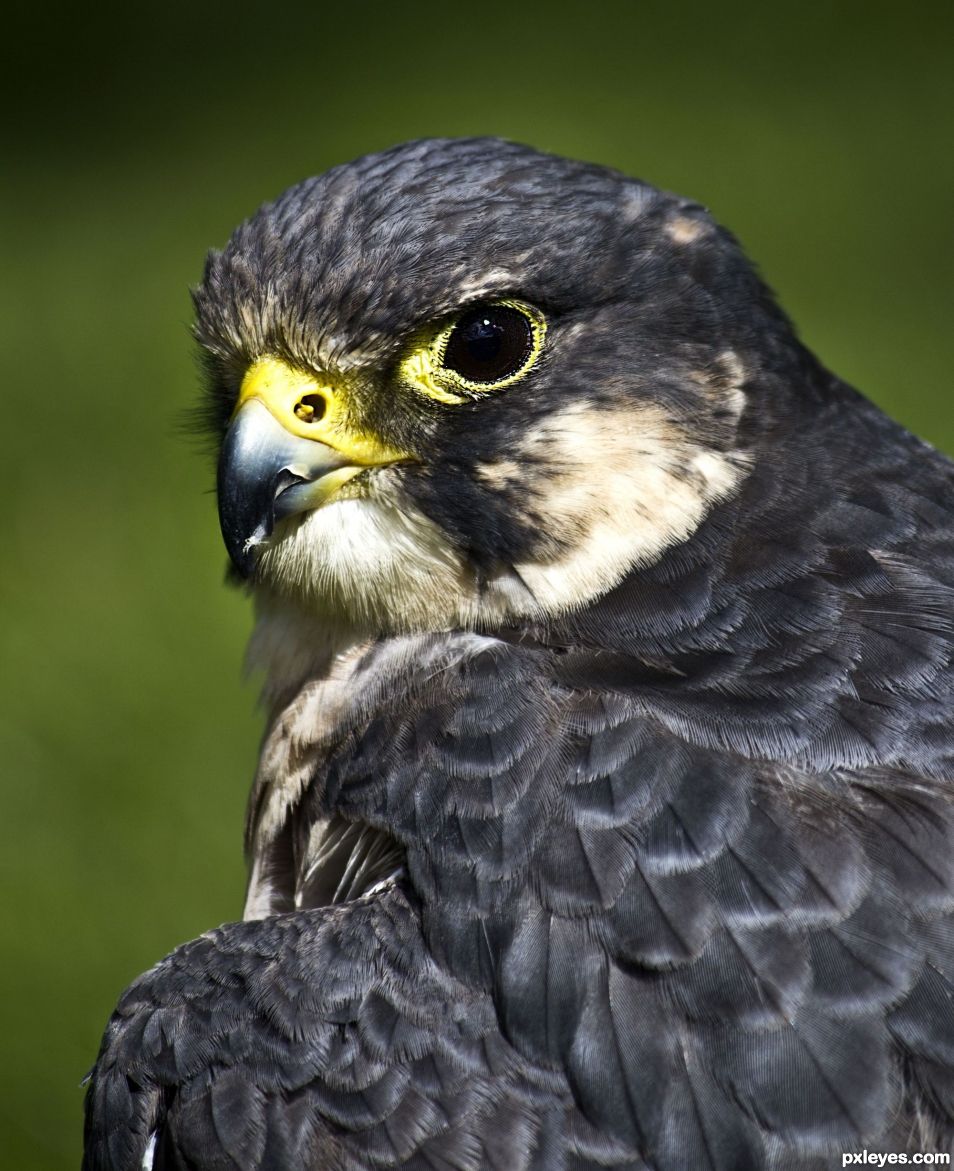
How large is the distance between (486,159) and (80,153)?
682 centimetres

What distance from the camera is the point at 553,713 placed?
7.96 feet

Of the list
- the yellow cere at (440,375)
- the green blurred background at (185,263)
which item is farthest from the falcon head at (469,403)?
the green blurred background at (185,263)

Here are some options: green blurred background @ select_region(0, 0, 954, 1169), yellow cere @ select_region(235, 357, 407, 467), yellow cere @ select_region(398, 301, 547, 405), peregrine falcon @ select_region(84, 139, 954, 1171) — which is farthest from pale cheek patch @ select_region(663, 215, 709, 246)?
green blurred background @ select_region(0, 0, 954, 1169)

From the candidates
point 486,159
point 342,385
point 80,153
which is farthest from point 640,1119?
point 80,153

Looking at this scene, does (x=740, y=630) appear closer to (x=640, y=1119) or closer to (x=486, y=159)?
(x=640, y=1119)

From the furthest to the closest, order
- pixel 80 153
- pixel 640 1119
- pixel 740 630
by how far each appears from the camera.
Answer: pixel 80 153 < pixel 740 630 < pixel 640 1119

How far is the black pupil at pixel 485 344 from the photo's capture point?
262cm

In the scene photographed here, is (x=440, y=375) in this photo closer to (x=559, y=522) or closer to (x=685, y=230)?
(x=559, y=522)

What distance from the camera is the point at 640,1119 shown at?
2111mm

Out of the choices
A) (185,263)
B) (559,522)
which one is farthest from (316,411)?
(185,263)

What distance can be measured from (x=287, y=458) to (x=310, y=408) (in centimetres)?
12

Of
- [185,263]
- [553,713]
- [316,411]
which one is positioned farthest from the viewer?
[185,263]

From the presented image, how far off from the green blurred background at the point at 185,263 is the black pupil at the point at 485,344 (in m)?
2.43

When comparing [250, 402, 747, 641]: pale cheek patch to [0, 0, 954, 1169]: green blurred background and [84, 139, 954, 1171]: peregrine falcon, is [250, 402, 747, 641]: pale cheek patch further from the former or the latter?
[0, 0, 954, 1169]: green blurred background
